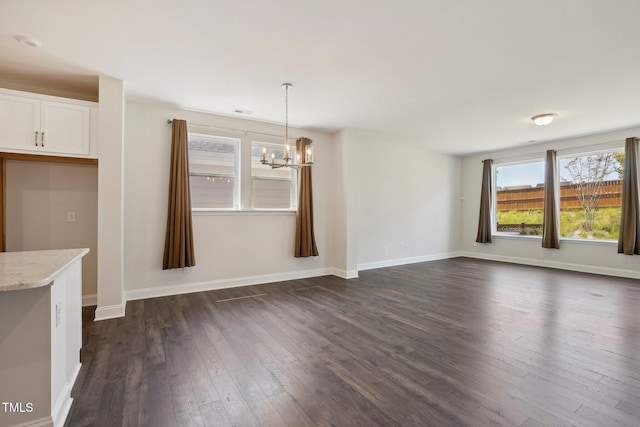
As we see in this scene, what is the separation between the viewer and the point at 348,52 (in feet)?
9.48

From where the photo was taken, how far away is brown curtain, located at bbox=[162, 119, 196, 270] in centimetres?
427

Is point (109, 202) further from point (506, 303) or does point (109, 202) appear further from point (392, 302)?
point (506, 303)

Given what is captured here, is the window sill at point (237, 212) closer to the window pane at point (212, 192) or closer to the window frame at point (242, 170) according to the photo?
the window frame at point (242, 170)

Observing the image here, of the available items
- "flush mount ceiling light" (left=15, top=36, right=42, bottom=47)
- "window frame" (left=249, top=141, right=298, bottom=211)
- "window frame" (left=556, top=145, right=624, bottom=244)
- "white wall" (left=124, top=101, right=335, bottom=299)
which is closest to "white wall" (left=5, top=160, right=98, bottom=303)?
"white wall" (left=124, top=101, right=335, bottom=299)

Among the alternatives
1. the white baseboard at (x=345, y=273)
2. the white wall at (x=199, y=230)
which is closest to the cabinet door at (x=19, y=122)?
the white wall at (x=199, y=230)

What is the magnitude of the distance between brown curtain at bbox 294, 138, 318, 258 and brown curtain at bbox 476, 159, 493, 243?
5.01 m

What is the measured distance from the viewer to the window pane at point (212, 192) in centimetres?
472

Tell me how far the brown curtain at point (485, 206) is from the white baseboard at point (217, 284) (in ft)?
15.2

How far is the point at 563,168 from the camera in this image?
21.8 ft

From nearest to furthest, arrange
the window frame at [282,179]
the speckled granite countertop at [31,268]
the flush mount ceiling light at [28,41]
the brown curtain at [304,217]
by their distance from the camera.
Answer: the speckled granite countertop at [31,268] → the flush mount ceiling light at [28,41] → the window frame at [282,179] → the brown curtain at [304,217]

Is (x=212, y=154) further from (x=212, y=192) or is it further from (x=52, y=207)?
(x=52, y=207)

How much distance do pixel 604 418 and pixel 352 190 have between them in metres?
4.36

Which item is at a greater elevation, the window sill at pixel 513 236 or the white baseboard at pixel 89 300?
the window sill at pixel 513 236

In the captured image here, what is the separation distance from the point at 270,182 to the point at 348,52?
292 centimetres
